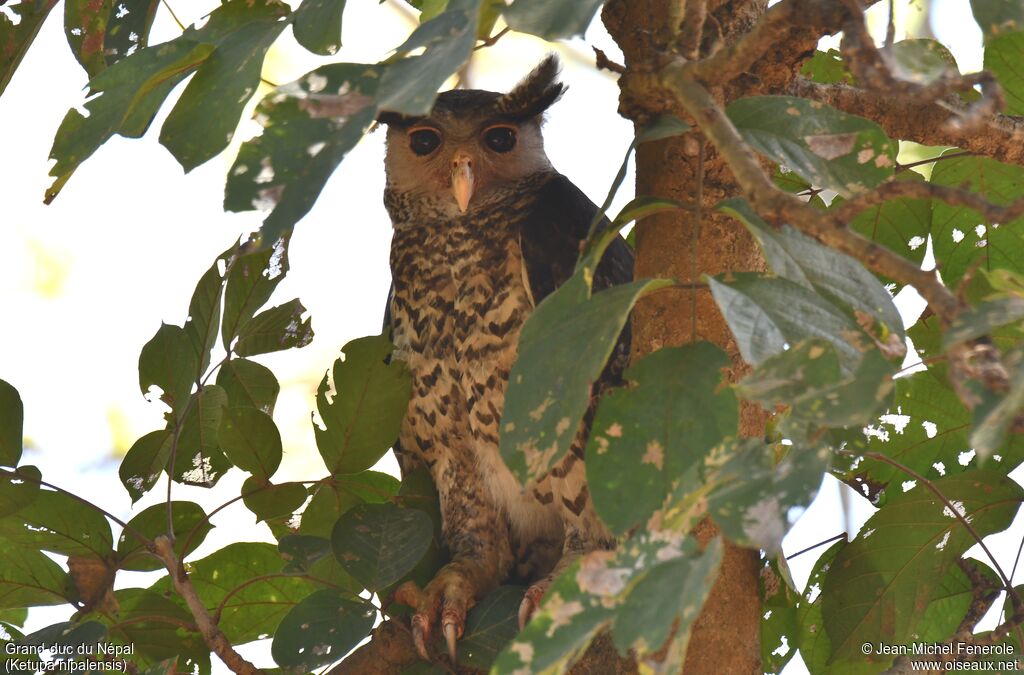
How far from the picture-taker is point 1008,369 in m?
0.74

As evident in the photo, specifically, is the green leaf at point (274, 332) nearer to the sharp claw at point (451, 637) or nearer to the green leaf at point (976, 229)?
the sharp claw at point (451, 637)

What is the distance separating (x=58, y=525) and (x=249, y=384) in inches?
13.8

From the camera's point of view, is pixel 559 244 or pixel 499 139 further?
pixel 499 139

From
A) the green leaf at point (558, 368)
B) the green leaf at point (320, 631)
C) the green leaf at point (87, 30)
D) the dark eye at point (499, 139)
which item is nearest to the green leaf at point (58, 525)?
the green leaf at point (320, 631)

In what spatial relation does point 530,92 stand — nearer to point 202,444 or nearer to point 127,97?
point 202,444

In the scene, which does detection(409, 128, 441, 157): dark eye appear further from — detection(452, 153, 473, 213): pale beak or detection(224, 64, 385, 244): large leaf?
detection(224, 64, 385, 244): large leaf

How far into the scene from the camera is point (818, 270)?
3.33 feet

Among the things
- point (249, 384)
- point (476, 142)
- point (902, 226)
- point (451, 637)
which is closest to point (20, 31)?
point (249, 384)

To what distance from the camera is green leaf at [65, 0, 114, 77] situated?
174 centimetres

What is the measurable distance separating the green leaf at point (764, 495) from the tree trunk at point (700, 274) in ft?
2.17

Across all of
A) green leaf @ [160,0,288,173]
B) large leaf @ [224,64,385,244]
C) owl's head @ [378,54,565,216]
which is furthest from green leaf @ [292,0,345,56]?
owl's head @ [378,54,565,216]

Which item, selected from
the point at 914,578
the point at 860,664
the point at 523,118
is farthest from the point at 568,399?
the point at 523,118

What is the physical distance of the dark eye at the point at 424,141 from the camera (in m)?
2.61

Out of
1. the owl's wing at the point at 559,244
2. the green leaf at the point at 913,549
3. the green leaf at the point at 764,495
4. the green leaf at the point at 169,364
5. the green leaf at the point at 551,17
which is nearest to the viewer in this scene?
Answer: the green leaf at the point at 764,495
